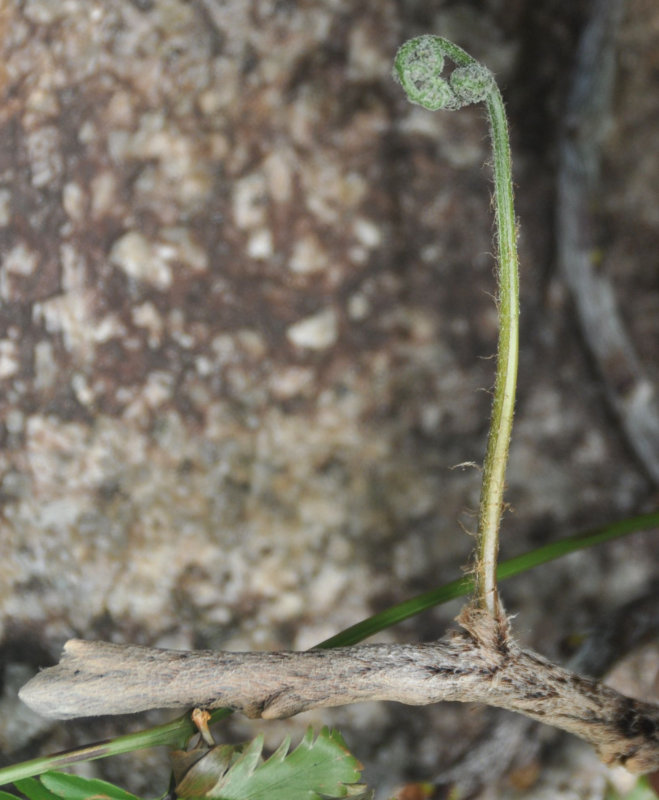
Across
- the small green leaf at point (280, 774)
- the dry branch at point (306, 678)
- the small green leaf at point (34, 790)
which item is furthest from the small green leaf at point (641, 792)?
the small green leaf at point (34, 790)

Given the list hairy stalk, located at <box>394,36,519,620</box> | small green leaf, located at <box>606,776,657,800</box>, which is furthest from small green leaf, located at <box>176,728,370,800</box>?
small green leaf, located at <box>606,776,657,800</box>

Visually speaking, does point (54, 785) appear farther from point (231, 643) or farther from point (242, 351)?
point (242, 351)

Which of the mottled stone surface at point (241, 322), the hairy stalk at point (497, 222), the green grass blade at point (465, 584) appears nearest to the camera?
the hairy stalk at point (497, 222)

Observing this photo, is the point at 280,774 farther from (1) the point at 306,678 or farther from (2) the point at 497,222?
(2) the point at 497,222

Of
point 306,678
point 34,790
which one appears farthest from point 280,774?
point 34,790

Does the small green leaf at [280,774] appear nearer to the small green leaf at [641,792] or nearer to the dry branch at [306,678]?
the dry branch at [306,678]

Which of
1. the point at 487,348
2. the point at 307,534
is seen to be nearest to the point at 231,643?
the point at 307,534
